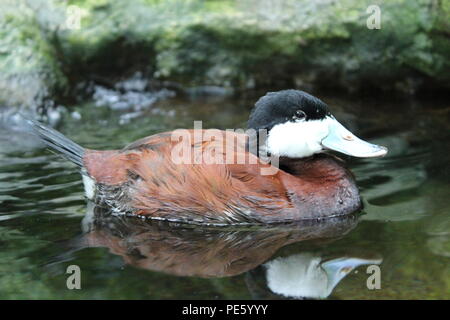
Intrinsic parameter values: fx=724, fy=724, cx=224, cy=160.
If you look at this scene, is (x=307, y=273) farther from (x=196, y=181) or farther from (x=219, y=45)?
(x=219, y=45)

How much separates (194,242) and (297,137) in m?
0.98

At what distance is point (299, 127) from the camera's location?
464 centimetres

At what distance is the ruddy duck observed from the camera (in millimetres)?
4480

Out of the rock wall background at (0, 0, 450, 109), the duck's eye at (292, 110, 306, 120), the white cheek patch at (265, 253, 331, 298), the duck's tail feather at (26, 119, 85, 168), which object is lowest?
the white cheek patch at (265, 253, 331, 298)

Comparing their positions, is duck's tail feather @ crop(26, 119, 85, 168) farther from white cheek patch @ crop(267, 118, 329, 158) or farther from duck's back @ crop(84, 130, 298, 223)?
white cheek patch @ crop(267, 118, 329, 158)

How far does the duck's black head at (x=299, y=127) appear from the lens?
4594 millimetres

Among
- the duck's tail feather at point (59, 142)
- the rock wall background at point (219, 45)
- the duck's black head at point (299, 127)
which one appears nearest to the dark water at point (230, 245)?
the duck's tail feather at point (59, 142)

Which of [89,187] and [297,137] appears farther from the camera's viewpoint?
[89,187]

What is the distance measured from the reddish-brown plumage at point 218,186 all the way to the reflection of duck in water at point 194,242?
0.32 feet
